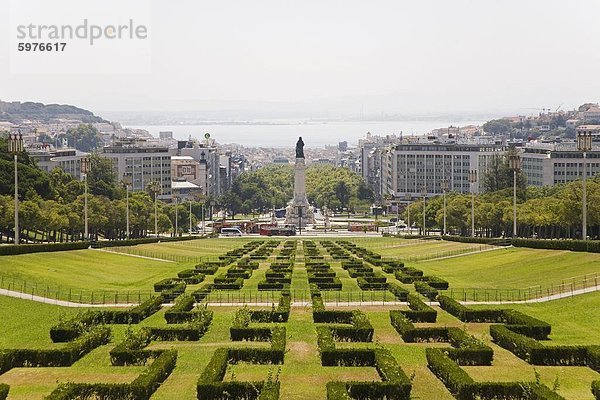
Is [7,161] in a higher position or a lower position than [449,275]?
higher

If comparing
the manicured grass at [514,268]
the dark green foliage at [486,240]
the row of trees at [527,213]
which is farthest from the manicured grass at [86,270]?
the row of trees at [527,213]

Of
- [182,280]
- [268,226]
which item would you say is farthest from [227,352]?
[268,226]

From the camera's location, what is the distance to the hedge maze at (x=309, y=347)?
Result: 31578 millimetres

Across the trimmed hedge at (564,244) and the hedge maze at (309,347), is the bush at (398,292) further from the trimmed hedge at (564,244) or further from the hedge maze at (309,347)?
the trimmed hedge at (564,244)

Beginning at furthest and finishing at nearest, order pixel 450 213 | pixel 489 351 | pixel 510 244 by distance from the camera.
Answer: pixel 450 213
pixel 510 244
pixel 489 351

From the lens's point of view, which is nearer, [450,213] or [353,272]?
[353,272]

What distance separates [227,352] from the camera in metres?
37.5

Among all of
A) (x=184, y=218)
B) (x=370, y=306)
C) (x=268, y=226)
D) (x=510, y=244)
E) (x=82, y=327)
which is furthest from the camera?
(x=268, y=226)

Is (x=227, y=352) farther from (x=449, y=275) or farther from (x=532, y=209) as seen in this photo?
(x=532, y=209)

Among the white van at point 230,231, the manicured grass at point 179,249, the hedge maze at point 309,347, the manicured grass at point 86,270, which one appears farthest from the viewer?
the white van at point 230,231

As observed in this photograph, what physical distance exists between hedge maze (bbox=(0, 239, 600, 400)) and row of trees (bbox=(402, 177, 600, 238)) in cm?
5016

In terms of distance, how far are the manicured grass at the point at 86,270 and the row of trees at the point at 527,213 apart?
4674 centimetres

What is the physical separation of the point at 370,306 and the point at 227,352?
18221mm

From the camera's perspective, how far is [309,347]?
4109 cm
